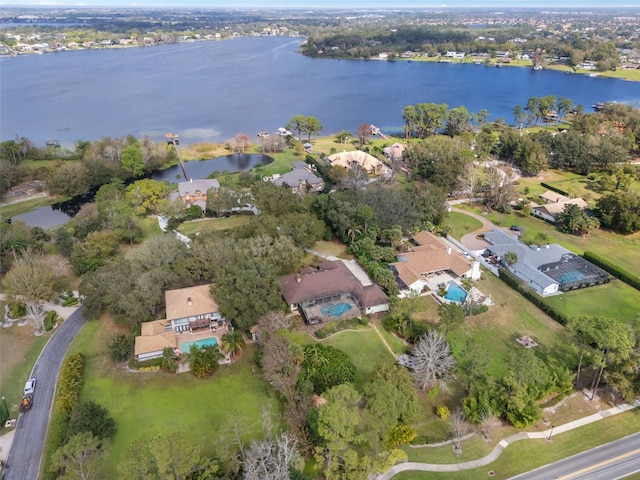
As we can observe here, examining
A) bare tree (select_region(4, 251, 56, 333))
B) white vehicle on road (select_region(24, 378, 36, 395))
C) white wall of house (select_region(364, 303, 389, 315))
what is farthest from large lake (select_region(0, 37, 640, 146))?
white vehicle on road (select_region(24, 378, 36, 395))

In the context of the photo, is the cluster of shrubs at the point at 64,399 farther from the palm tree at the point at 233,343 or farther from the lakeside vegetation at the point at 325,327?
the palm tree at the point at 233,343

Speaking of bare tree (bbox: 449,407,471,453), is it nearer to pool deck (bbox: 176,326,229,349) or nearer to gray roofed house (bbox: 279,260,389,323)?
gray roofed house (bbox: 279,260,389,323)

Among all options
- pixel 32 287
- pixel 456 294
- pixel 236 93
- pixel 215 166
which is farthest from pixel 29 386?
pixel 236 93

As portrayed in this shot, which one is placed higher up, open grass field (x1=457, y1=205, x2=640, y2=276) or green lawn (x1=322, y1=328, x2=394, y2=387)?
green lawn (x1=322, y1=328, x2=394, y2=387)

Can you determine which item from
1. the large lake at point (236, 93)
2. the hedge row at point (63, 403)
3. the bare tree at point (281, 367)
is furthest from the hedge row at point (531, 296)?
the large lake at point (236, 93)

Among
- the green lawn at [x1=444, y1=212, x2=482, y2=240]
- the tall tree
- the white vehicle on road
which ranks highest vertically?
the tall tree

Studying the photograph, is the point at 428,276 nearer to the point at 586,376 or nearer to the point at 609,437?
the point at 586,376

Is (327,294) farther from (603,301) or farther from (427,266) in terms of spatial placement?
(603,301)
